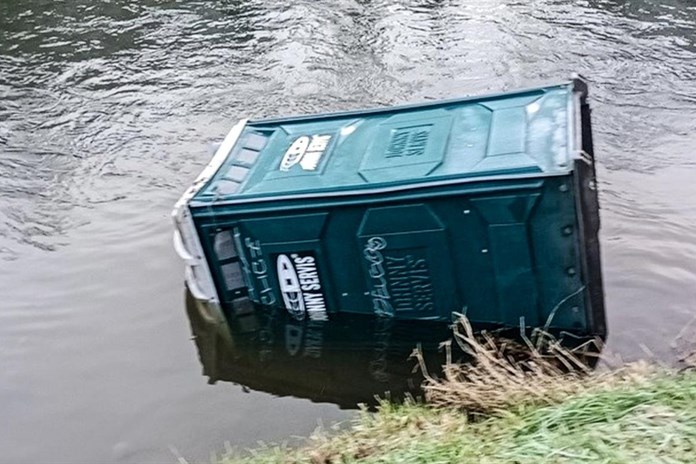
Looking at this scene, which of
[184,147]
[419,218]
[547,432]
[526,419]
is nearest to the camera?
[547,432]

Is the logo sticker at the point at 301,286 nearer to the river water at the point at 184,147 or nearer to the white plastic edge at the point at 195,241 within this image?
the white plastic edge at the point at 195,241

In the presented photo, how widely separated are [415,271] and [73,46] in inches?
329

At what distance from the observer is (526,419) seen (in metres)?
4.65

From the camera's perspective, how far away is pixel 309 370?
6547mm

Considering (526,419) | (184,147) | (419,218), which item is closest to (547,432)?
(526,419)

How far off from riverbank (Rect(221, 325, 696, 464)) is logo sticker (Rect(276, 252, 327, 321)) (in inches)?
42.1

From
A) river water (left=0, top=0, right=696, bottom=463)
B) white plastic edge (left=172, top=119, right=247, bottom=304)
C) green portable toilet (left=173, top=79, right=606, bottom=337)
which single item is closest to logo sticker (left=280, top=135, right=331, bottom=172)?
green portable toilet (left=173, top=79, right=606, bottom=337)

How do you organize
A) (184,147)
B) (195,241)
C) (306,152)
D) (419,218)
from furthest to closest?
1. (184,147)
2. (306,152)
3. (195,241)
4. (419,218)

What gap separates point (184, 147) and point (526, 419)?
6.18 m

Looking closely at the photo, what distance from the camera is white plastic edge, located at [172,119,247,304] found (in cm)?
638

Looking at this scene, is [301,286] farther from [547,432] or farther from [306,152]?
[547,432]

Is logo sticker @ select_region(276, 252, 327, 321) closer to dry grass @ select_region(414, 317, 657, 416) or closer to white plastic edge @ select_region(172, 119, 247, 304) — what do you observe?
white plastic edge @ select_region(172, 119, 247, 304)

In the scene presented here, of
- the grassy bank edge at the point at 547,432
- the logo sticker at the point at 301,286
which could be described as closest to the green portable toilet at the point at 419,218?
the logo sticker at the point at 301,286

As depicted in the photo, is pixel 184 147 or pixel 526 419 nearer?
pixel 526 419
